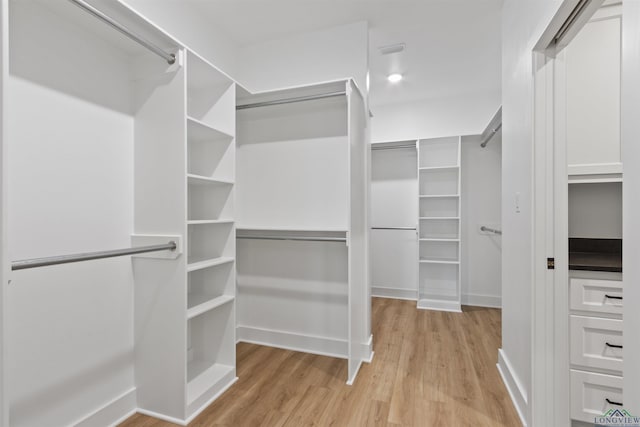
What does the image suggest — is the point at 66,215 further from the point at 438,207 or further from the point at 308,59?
the point at 438,207

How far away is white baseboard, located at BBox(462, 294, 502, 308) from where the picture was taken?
12.1 feet

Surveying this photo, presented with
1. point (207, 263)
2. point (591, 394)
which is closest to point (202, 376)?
point (207, 263)

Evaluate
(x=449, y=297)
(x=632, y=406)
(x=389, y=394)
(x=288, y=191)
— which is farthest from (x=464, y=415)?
(x=449, y=297)

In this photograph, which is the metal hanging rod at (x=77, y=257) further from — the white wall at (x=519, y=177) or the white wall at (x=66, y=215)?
the white wall at (x=519, y=177)

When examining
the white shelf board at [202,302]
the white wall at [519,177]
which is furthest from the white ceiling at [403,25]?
the white shelf board at [202,302]

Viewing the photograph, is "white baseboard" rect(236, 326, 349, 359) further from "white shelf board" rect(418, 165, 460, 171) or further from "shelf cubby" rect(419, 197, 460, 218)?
"white shelf board" rect(418, 165, 460, 171)

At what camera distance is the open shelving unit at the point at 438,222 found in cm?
371

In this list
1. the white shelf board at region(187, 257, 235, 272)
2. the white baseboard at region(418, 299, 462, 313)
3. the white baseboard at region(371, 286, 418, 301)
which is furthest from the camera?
the white baseboard at region(371, 286, 418, 301)

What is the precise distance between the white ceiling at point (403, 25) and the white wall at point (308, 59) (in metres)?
0.07

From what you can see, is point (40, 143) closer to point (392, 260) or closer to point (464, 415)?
point (464, 415)

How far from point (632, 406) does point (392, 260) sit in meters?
3.30

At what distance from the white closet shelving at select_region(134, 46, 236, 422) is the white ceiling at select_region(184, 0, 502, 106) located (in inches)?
27.8

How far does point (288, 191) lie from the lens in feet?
8.30

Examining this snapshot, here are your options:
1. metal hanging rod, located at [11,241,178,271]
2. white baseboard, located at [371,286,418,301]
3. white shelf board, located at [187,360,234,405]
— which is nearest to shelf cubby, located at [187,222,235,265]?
metal hanging rod, located at [11,241,178,271]
